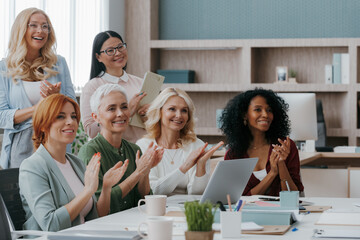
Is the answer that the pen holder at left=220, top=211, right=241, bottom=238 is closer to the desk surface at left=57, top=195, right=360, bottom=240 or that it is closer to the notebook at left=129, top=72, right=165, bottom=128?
the desk surface at left=57, top=195, right=360, bottom=240

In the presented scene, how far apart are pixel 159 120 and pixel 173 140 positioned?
0.43 feet

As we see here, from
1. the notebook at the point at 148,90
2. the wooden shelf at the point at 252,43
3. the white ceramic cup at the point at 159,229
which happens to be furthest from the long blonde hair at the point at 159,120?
the wooden shelf at the point at 252,43

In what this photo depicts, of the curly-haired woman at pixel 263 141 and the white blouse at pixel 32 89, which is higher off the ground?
the white blouse at pixel 32 89

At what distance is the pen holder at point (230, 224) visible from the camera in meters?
1.64

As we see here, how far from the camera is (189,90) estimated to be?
6.30m

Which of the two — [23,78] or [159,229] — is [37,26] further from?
[159,229]

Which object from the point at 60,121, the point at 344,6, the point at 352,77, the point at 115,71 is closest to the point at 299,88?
the point at 352,77

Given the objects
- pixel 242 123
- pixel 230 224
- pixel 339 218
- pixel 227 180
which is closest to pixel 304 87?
pixel 242 123

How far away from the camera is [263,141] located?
10.3ft

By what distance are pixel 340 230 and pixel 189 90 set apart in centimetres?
460

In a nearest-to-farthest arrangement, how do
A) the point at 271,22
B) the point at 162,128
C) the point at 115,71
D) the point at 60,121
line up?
the point at 60,121 → the point at 162,128 → the point at 115,71 → the point at 271,22

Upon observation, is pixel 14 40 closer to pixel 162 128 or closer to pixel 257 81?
pixel 162 128

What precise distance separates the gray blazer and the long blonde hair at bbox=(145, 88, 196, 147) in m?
0.93

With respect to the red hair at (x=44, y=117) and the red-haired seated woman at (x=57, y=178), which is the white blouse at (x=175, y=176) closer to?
the red-haired seated woman at (x=57, y=178)
